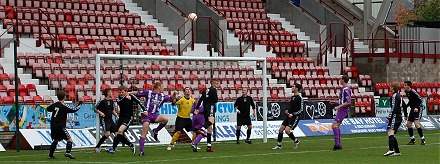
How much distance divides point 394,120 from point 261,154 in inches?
127

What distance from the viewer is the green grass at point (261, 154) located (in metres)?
23.4

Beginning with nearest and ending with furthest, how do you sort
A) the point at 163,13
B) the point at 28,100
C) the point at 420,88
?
Result: the point at 28,100, the point at 163,13, the point at 420,88

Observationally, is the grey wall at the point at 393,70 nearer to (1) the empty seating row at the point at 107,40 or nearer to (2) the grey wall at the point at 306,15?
(2) the grey wall at the point at 306,15

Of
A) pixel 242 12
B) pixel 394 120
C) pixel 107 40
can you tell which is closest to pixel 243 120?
pixel 394 120

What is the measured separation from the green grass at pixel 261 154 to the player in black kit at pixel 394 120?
27cm

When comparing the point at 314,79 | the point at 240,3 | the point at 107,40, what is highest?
the point at 240,3

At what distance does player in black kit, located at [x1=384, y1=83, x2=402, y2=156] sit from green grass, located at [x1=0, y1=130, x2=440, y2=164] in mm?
266

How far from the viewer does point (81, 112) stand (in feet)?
102

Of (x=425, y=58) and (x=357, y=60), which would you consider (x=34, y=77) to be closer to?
(x=357, y=60)

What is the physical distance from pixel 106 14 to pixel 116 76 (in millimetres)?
10841

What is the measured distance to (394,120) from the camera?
974 inches

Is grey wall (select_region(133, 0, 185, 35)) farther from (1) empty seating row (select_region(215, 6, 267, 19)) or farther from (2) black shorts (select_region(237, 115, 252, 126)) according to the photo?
(2) black shorts (select_region(237, 115, 252, 126))

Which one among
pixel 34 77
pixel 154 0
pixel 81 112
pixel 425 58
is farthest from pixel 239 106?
pixel 425 58

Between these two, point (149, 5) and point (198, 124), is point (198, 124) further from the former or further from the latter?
point (149, 5)
